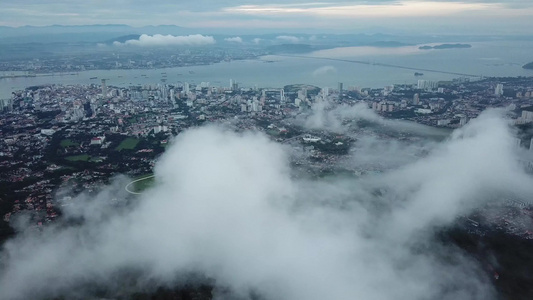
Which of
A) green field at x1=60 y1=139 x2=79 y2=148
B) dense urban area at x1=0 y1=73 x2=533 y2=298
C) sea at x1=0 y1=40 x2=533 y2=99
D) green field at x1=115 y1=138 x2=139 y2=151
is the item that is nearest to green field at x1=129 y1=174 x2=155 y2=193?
dense urban area at x1=0 y1=73 x2=533 y2=298

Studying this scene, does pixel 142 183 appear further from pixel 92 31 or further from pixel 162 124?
pixel 92 31

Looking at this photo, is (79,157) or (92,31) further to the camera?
(92,31)

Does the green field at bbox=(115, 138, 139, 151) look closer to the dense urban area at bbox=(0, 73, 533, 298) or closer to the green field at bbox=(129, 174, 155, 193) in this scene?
the dense urban area at bbox=(0, 73, 533, 298)

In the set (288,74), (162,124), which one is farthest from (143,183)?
(288,74)

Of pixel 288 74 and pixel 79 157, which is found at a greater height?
pixel 288 74

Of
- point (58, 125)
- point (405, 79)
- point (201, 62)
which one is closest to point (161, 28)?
point (201, 62)

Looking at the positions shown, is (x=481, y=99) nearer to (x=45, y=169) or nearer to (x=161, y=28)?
(x=45, y=169)
